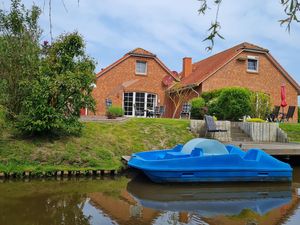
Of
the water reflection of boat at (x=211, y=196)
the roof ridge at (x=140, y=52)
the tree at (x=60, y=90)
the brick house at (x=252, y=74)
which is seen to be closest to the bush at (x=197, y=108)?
the brick house at (x=252, y=74)

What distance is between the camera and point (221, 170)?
34.3ft

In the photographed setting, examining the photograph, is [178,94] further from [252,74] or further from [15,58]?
[15,58]

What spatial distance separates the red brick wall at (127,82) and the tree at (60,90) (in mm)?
12517

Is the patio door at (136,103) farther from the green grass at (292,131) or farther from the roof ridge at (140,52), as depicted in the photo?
the green grass at (292,131)

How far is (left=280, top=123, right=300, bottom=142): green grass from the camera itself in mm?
18203

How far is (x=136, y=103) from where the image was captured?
2723 centimetres

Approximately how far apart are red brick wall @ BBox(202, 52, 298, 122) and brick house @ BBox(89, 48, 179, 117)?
13.9ft

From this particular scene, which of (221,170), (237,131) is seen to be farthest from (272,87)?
(221,170)

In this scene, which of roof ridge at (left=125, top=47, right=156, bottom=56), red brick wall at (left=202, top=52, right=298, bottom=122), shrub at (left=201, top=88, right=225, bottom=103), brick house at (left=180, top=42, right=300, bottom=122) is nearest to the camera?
shrub at (left=201, top=88, right=225, bottom=103)

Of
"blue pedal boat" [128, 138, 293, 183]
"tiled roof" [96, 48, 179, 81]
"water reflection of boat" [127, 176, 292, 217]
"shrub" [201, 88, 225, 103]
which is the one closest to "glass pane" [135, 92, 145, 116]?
"tiled roof" [96, 48, 179, 81]

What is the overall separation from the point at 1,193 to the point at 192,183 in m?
4.97

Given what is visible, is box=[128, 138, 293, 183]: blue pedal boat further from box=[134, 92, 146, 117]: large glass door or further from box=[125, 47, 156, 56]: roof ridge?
box=[125, 47, 156, 56]: roof ridge

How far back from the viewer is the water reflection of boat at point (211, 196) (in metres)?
8.01

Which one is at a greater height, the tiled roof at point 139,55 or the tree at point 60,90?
the tiled roof at point 139,55
